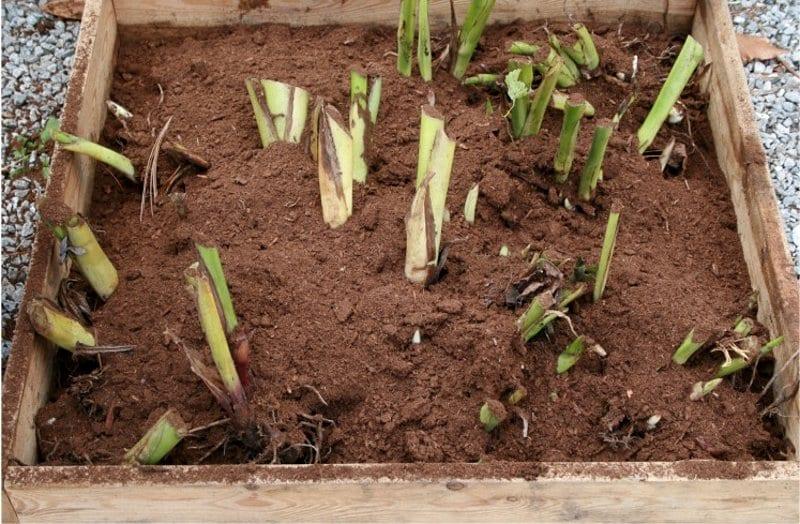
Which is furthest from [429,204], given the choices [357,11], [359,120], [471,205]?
[357,11]

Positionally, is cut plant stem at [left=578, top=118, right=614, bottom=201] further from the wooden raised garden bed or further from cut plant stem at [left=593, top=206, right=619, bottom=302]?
the wooden raised garden bed

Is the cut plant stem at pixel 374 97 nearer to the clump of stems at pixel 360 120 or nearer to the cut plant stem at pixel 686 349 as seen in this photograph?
the clump of stems at pixel 360 120

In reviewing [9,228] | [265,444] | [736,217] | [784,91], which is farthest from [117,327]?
[784,91]

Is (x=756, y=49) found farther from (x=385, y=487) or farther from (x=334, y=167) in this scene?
(x=385, y=487)

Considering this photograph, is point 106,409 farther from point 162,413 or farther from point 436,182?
point 436,182

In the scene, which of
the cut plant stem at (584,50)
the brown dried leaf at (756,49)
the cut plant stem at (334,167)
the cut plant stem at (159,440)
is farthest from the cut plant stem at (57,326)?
the brown dried leaf at (756,49)
